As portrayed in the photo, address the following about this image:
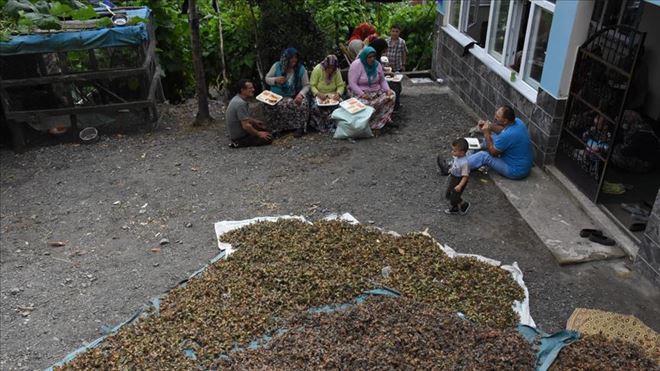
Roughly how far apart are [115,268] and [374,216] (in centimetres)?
267

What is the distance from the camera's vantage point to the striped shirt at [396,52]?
9618 millimetres

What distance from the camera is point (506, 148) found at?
6.51 metres

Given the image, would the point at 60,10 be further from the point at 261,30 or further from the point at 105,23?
the point at 261,30

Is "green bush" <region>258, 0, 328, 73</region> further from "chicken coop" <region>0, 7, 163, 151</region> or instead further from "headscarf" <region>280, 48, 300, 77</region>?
"chicken coop" <region>0, 7, 163, 151</region>

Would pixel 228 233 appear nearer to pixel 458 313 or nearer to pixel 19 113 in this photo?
pixel 458 313

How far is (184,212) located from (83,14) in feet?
11.9

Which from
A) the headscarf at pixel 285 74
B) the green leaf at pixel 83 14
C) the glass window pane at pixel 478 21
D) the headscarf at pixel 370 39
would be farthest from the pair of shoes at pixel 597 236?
the green leaf at pixel 83 14

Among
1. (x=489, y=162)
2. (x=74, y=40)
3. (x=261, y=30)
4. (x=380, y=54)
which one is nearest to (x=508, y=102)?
(x=489, y=162)

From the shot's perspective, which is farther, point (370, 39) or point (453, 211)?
point (370, 39)

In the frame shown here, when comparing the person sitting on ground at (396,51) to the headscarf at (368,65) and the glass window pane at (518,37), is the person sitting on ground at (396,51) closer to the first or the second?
the headscarf at (368,65)

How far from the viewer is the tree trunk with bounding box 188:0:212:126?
8047mm

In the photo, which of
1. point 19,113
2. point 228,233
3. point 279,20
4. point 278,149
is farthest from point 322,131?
point 19,113

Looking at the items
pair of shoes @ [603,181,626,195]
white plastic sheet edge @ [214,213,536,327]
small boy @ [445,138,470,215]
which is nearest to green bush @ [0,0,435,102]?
white plastic sheet edge @ [214,213,536,327]

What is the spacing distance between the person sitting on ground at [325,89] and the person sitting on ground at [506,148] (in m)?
1.98
